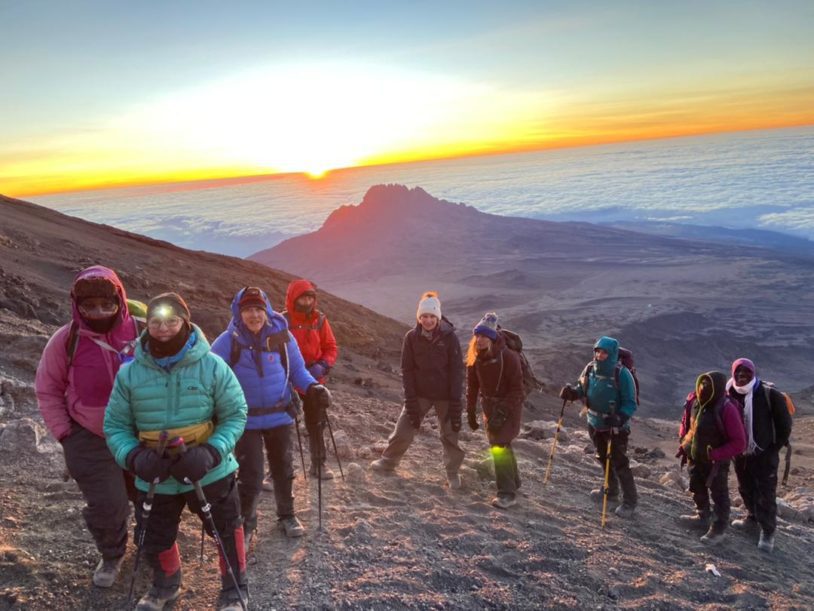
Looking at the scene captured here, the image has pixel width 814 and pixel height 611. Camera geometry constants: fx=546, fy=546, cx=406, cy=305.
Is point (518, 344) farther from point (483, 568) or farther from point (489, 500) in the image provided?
point (483, 568)

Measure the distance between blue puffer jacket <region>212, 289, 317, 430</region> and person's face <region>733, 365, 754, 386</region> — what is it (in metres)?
4.59

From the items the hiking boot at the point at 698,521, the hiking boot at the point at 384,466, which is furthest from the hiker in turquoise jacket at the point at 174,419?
the hiking boot at the point at 698,521

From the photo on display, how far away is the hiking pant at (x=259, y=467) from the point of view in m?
3.97

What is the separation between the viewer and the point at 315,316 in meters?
5.47

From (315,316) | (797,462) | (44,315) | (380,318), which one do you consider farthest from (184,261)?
(797,462)

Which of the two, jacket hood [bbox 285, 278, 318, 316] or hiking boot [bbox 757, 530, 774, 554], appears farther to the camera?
hiking boot [bbox 757, 530, 774, 554]

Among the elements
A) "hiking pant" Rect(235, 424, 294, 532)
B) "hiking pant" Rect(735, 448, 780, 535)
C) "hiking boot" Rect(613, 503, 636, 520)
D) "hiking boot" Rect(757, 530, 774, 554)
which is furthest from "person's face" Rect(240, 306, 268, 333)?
"hiking boot" Rect(757, 530, 774, 554)

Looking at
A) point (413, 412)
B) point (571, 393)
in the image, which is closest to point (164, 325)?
point (413, 412)

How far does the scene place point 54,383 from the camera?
3.23m

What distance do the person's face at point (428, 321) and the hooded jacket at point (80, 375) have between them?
9.05 feet

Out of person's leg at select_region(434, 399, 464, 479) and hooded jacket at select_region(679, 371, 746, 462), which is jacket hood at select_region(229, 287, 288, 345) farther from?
hooded jacket at select_region(679, 371, 746, 462)

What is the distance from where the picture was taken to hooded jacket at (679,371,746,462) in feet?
17.6

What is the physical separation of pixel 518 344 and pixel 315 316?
2045mm

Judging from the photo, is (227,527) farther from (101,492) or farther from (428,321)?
(428,321)
